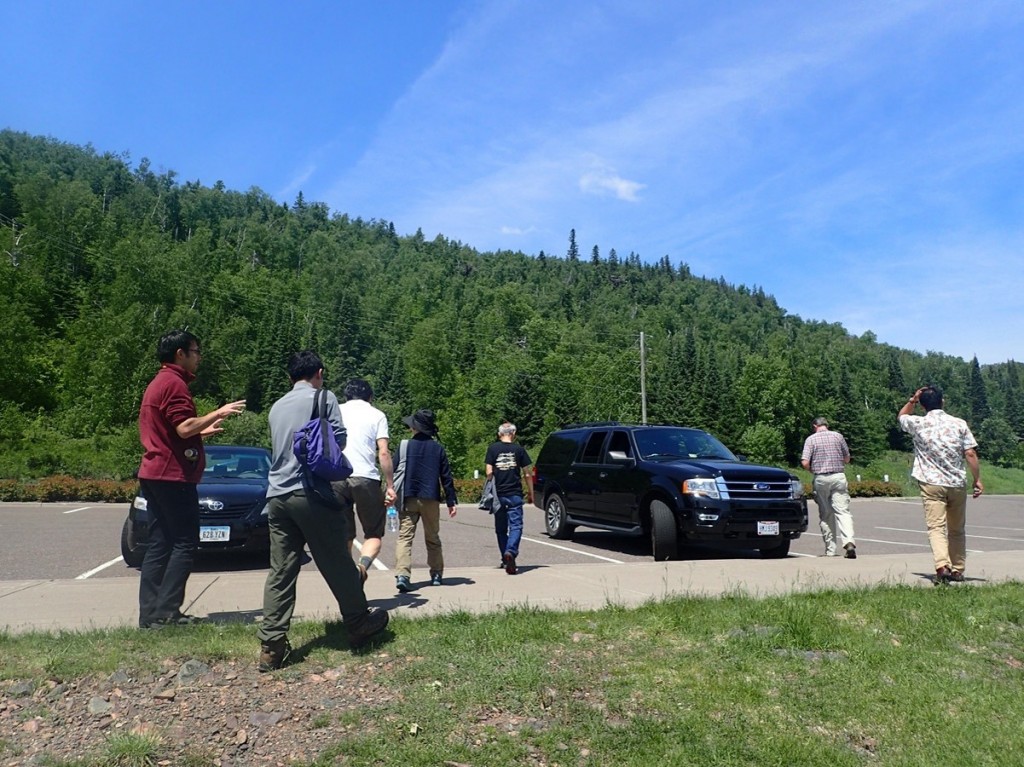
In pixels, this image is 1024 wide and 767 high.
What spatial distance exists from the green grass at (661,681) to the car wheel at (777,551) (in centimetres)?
439

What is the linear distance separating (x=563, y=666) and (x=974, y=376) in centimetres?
16719

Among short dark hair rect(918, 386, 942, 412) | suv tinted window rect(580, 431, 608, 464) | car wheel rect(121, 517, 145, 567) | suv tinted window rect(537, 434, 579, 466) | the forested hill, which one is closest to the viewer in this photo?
short dark hair rect(918, 386, 942, 412)

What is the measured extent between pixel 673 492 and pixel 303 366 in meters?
6.04

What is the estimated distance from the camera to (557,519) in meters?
13.1

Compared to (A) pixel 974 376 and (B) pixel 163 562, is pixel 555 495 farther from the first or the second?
(A) pixel 974 376

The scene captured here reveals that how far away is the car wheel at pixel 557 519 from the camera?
12.9 metres

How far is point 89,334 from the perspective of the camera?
214 feet

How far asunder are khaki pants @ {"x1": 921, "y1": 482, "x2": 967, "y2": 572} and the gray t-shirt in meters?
5.70

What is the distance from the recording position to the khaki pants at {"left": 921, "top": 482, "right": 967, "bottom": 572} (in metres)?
7.39

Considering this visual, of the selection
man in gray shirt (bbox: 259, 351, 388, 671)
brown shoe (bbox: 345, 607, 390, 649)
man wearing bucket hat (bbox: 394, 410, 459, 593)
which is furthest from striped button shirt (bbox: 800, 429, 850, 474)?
man in gray shirt (bbox: 259, 351, 388, 671)

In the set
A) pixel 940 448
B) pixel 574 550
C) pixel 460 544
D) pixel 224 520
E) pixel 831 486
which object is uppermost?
pixel 940 448

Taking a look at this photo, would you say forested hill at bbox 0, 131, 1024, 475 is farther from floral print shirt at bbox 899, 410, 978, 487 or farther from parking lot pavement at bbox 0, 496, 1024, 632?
floral print shirt at bbox 899, 410, 978, 487

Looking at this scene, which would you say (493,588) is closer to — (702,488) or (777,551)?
(702,488)

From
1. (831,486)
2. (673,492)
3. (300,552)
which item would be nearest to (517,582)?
(673,492)
